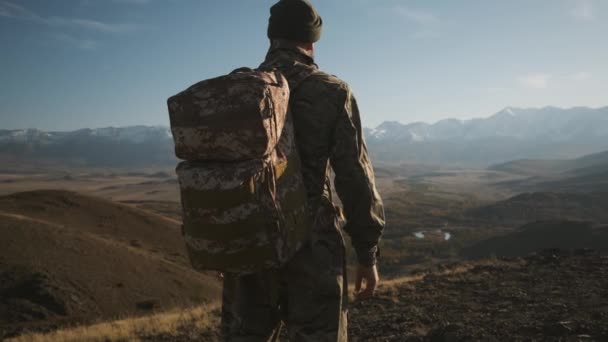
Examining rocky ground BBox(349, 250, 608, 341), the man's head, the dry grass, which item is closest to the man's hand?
the man's head

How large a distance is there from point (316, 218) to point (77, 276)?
47.5 ft

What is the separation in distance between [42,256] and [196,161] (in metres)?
15.6

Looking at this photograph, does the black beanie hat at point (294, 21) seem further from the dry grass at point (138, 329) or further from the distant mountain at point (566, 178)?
the distant mountain at point (566, 178)

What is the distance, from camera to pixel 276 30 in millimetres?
2744

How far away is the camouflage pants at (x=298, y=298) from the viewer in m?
2.51

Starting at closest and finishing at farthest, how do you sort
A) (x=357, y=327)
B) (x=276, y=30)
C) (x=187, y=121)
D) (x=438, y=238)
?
(x=187, y=121) < (x=276, y=30) < (x=357, y=327) < (x=438, y=238)

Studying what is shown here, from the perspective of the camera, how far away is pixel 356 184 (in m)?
2.56

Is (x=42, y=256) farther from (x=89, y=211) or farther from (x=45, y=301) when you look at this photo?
(x=89, y=211)

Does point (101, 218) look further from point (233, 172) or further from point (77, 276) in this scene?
point (233, 172)

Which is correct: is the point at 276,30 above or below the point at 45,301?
above

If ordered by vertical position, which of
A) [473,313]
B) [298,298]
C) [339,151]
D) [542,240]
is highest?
[339,151]

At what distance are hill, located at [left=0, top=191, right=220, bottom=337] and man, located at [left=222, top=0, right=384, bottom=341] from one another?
28.6 ft

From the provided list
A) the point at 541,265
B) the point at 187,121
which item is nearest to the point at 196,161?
the point at 187,121

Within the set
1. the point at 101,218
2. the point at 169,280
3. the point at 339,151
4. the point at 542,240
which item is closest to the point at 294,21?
the point at 339,151
